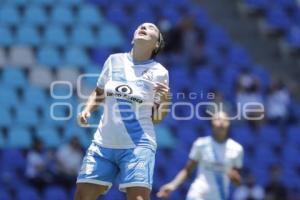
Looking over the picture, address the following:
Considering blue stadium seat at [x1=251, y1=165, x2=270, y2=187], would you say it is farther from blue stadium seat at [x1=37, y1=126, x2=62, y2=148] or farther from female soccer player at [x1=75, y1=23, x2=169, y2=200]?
female soccer player at [x1=75, y1=23, x2=169, y2=200]

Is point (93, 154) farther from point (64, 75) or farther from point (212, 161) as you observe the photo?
point (64, 75)

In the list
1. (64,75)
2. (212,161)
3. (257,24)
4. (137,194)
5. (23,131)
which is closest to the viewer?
(137,194)

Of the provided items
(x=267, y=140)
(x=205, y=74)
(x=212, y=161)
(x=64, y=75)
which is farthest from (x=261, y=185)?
(x=212, y=161)

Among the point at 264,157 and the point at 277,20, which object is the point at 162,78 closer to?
the point at 264,157

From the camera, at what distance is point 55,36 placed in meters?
16.7

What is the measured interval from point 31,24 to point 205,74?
348 centimetres

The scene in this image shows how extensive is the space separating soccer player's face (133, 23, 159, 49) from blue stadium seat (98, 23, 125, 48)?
9.04 meters

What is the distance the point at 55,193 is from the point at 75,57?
141 inches

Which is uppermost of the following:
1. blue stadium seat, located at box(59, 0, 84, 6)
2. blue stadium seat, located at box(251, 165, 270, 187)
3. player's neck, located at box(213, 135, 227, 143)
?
blue stadium seat, located at box(59, 0, 84, 6)

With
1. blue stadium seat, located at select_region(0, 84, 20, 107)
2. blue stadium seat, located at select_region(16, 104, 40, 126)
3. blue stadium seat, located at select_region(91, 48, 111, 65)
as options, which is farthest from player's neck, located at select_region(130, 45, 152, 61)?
blue stadium seat, located at select_region(91, 48, 111, 65)

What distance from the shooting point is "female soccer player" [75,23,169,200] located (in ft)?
25.3

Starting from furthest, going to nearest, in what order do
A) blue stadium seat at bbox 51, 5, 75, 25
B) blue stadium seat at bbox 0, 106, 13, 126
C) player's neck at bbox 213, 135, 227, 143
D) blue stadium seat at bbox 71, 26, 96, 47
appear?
blue stadium seat at bbox 51, 5, 75, 25 < blue stadium seat at bbox 71, 26, 96, 47 < blue stadium seat at bbox 0, 106, 13, 126 < player's neck at bbox 213, 135, 227, 143

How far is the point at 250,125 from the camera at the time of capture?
16.5 metres

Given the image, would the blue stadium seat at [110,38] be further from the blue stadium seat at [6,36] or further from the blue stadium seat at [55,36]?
the blue stadium seat at [6,36]
